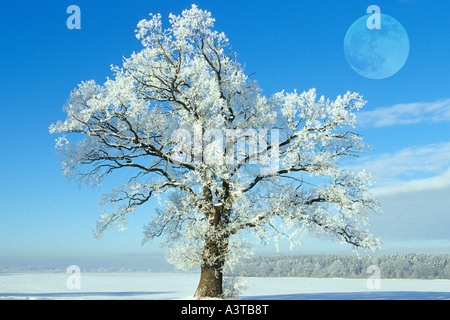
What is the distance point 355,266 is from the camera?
71375mm
